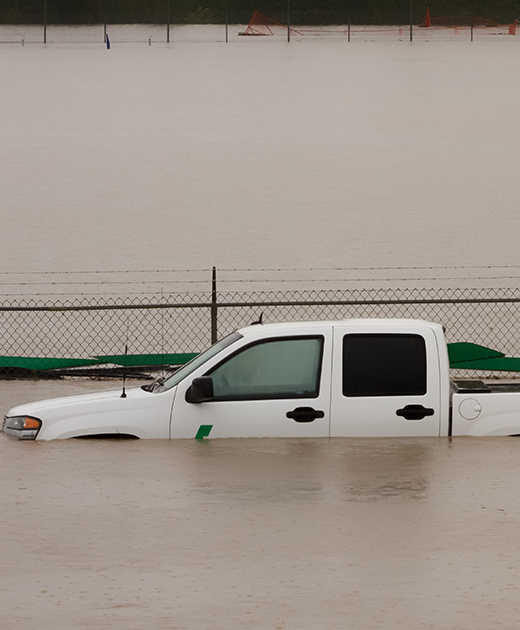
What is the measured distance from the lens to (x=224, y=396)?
8.50 m

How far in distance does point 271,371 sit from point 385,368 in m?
0.87

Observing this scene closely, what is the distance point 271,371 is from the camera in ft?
28.1

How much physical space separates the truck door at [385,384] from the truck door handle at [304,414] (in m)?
0.11

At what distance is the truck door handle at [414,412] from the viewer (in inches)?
330

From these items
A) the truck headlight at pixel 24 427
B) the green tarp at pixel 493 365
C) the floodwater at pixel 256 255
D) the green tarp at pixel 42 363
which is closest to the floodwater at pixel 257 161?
the floodwater at pixel 256 255

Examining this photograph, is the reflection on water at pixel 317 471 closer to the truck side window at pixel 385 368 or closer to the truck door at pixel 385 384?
the truck door at pixel 385 384

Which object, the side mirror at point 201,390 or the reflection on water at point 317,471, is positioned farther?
the side mirror at point 201,390

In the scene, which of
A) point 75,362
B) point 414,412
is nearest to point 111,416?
point 414,412

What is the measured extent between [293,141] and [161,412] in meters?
56.5

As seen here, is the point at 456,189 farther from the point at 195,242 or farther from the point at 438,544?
the point at 438,544

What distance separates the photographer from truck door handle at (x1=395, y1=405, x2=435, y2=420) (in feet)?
27.5

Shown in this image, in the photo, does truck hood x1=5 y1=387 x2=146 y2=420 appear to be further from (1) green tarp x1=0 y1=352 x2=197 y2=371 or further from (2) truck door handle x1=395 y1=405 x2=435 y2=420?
(1) green tarp x1=0 y1=352 x2=197 y2=371

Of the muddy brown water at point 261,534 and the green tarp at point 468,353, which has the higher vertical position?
the muddy brown water at point 261,534
